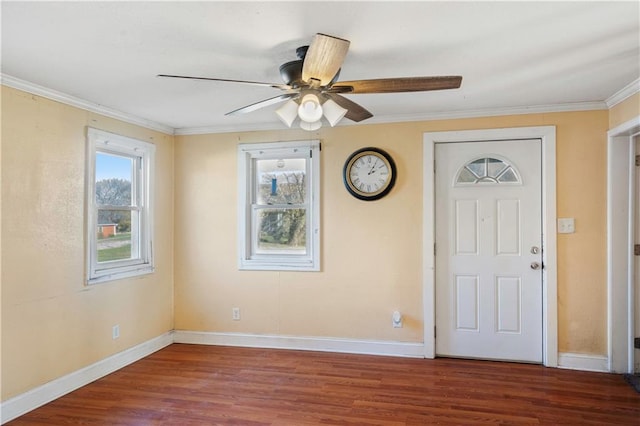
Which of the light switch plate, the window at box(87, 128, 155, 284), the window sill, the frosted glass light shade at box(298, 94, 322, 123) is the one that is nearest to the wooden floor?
the window sill

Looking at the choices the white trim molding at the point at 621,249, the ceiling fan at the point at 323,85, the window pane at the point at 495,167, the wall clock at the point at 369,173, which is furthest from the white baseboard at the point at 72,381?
the white trim molding at the point at 621,249

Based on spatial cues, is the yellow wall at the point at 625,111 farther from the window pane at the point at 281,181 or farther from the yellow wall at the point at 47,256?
the yellow wall at the point at 47,256

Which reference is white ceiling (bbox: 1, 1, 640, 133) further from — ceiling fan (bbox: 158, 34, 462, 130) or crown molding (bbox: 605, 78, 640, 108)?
ceiling fan (bbox: 158, 34, 462, 130)

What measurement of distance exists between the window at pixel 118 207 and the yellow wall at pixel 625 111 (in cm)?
412

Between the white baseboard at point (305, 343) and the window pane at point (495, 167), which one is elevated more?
the window pane at point (495, 167)

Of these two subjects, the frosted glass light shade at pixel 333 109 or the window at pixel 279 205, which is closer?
the frosted glass light shade at pixel 333 109

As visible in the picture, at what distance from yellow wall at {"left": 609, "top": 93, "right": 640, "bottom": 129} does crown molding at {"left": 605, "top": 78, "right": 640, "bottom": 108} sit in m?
0.02

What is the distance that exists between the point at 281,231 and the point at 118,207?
1.53 m

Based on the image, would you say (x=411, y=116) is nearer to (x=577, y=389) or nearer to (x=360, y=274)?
(x=360, y=274)

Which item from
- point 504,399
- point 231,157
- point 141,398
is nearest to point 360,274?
point 504,399

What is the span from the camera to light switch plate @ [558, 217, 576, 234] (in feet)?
11.0

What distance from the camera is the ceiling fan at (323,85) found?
1830mm

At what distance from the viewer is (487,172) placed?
3584 mm

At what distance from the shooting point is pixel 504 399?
282cm
